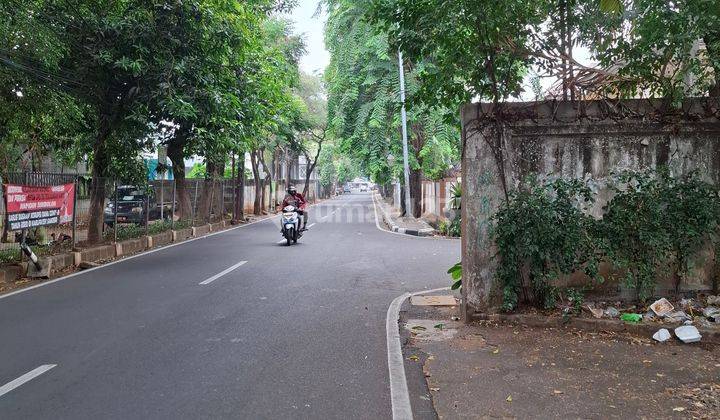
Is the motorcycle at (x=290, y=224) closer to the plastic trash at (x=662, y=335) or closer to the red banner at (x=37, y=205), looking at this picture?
the red banner at (x=37, y=205)

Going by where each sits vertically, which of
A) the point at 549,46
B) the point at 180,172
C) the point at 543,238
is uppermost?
the point at 549,46

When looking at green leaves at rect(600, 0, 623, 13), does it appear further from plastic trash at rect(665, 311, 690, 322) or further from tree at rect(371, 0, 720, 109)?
plastic trash at rect(665, 311, 690, 322)

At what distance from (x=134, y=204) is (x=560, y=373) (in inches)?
608

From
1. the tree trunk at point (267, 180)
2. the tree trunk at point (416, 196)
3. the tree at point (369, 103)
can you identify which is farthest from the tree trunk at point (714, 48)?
the tree trunk at point (267, 180)

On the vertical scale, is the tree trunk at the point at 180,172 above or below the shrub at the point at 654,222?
above

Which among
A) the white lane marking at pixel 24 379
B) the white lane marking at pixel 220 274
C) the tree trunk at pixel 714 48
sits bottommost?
the white lane marking at pixel 24 379

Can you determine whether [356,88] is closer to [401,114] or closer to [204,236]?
[401,114]

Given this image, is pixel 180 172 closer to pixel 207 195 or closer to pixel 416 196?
pixel 207 195

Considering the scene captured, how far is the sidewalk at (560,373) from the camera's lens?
4074mm

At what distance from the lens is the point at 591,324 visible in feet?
20.2

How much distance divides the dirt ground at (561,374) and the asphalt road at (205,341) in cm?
54

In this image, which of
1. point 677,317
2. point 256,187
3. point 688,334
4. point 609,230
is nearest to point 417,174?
point 256,187

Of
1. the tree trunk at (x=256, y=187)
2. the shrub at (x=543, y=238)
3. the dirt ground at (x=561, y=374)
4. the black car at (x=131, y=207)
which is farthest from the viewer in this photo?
the tree trunk at (x=256, y=187)

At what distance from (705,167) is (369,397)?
5020 mm
